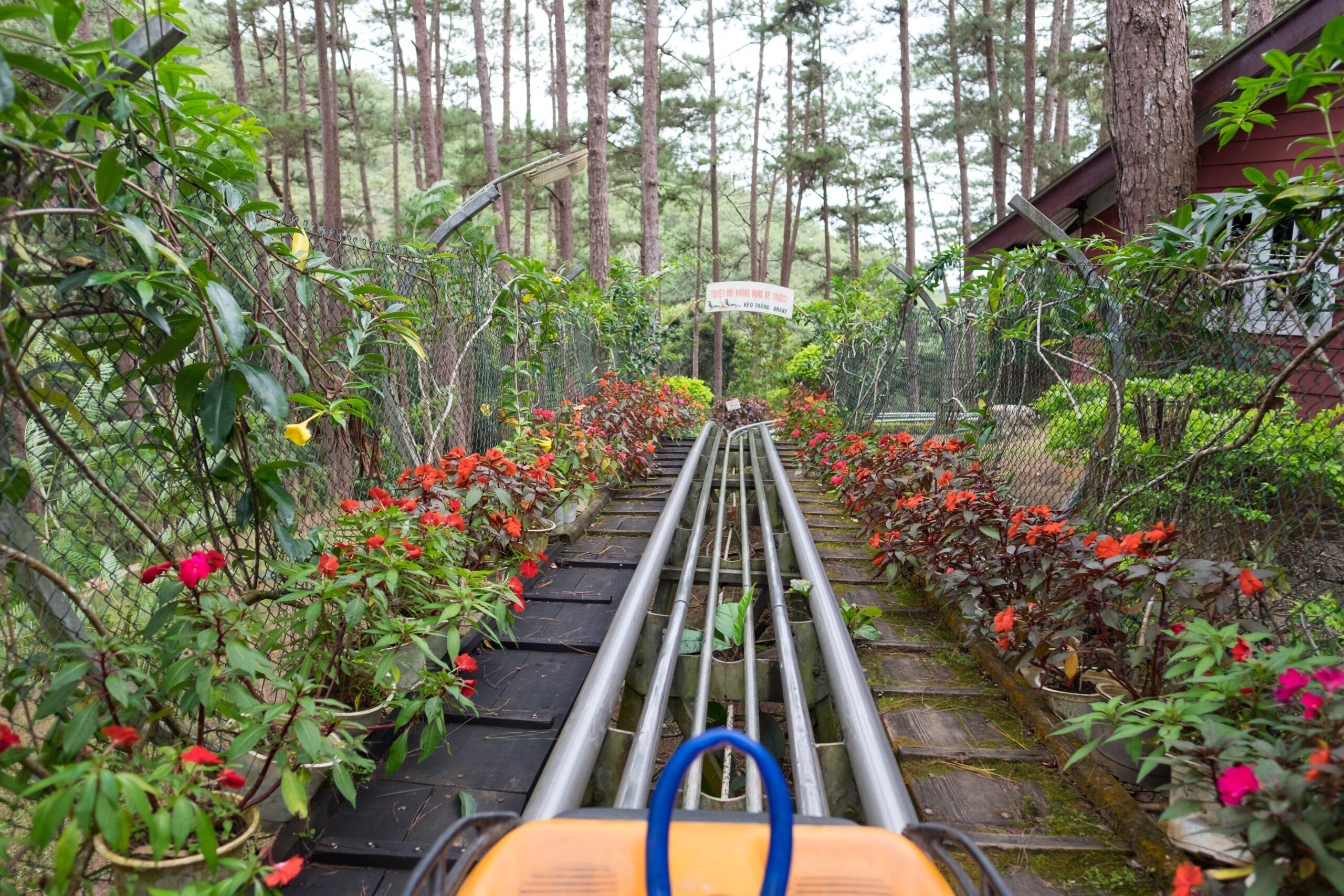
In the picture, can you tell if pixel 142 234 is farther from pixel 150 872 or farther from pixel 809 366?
pixel 809 366

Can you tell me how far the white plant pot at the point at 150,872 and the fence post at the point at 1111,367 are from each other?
10.4ft

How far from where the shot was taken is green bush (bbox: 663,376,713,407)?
1275 centimetres

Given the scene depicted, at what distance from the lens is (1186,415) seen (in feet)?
8.69

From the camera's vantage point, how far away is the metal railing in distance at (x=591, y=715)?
58.9 inches

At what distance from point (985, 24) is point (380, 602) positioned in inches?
698

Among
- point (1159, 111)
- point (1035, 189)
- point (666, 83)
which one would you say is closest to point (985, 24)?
point (1035, 189)

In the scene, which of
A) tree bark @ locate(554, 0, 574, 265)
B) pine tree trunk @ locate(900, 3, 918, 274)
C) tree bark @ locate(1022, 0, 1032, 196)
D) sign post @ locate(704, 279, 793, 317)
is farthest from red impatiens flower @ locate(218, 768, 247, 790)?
pine tree trunk @ locate(900, 3, 918, 274)

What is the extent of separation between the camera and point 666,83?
19.6 meters

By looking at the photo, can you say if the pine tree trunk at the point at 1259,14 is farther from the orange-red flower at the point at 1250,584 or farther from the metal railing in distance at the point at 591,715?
the metal railing in distance at the point at 591,715

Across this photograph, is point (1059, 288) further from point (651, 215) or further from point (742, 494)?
point (651, 215)

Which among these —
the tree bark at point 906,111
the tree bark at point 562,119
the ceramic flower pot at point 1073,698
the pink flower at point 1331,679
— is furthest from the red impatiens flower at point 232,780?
the tree bark at point 906,111

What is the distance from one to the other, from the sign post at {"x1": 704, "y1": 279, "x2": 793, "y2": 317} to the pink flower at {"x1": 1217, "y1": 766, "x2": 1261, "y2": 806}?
40.5 ft

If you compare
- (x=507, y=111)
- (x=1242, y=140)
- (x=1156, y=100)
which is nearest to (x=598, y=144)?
(x=1156, y=100)

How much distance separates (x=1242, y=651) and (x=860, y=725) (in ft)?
2.73
